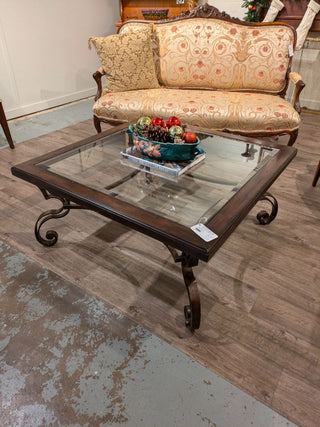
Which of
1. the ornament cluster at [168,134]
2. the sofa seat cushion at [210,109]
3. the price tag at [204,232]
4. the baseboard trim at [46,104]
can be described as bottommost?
the baseboard trim at [46,104]

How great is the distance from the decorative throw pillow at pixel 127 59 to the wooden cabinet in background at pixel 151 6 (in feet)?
4.68

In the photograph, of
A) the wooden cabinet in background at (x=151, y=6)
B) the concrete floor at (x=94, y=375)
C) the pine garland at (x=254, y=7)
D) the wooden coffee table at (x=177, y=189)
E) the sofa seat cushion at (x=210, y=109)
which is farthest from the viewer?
the wooden cabinet in background at (x=151, y=6)

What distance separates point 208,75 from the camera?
2.63 meters

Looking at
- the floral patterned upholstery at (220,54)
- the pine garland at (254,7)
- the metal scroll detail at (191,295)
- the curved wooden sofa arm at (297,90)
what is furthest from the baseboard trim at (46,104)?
the metal scroll detail at (191,295)

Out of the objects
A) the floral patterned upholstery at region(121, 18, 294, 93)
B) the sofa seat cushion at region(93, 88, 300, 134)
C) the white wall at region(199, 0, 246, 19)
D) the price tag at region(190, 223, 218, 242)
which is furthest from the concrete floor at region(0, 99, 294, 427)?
the white wall at region(199, 0, 246, 19)

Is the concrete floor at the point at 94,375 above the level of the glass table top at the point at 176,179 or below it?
below

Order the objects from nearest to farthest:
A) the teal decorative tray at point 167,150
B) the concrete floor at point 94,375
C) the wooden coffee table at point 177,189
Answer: the concrete floor at point 94,375, the wooden coffee table at point 177,189, the teal decorative tray at point 167,150

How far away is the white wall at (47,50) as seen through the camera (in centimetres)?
323

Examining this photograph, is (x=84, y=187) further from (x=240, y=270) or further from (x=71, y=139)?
(x=71, y=139)

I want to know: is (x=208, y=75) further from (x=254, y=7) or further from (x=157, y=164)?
(x=157, y=164)

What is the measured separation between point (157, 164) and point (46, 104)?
2.91 metres

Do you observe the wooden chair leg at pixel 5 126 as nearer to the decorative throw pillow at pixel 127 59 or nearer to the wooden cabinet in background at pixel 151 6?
the decorative throw pillow at pixel 127 59

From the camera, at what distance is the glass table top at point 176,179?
1205mm

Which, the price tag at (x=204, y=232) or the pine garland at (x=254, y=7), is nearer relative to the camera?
the price tag at (x=204, y=232)
